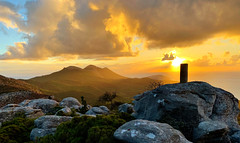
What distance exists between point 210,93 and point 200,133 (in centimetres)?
577

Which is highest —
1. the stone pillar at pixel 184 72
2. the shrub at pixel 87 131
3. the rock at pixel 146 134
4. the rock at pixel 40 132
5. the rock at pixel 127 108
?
the stone pillar at pixel 184 72

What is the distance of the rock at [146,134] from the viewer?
26.7ft

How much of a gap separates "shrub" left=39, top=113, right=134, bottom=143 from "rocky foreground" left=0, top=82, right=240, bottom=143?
101cm

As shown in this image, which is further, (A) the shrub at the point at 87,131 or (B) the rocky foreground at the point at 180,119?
(A) the shrub at the point at 87,131

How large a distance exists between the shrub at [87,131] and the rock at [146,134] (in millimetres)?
1135

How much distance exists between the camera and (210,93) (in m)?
15.8

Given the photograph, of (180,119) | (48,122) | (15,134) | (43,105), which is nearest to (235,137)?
(180,119)

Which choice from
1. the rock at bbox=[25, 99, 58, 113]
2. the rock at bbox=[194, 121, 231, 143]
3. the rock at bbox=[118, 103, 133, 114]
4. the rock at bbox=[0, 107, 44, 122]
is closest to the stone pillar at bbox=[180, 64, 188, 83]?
the rock at bbox=[194, 121, 231, 143]

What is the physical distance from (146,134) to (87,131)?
4.96 meters

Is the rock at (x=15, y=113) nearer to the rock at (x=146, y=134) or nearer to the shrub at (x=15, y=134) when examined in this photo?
the shrub at (x=15, y=134)

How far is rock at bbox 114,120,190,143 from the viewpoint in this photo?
812 centimetres

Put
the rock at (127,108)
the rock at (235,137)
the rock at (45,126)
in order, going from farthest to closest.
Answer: the rock at (127,108), the rock at (235,137), the rock at (45,126)

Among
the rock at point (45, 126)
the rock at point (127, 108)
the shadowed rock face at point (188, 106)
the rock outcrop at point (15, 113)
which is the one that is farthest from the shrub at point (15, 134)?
Result: the rock at point (127, 108)

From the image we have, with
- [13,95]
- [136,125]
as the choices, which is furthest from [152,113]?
[13,95]
